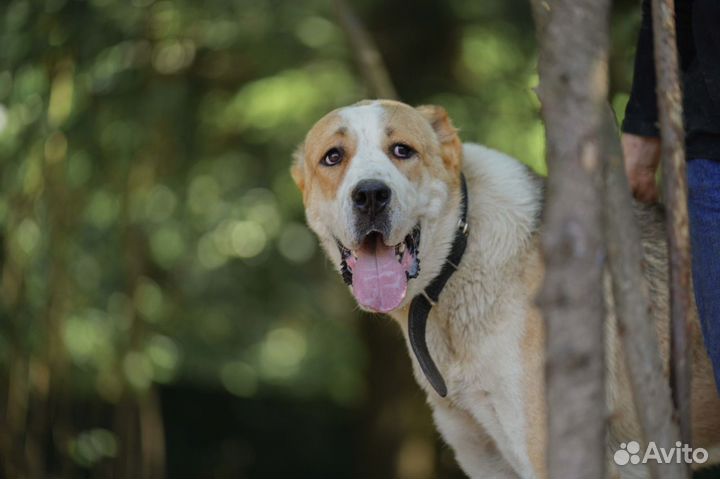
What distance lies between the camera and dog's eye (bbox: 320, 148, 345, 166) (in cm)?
364

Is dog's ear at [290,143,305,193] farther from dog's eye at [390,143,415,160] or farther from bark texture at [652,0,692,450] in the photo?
bark texture at [652,0,692,450]

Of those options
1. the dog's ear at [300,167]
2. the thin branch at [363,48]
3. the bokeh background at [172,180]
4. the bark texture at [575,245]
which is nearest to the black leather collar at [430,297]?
the dog's ear at [300,167]

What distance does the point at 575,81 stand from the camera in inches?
80.6

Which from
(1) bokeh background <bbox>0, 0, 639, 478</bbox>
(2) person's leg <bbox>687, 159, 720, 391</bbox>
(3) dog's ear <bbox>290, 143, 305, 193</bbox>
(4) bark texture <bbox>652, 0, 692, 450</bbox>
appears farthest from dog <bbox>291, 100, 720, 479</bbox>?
(1) bokeh background <bbox>0, 0, 639, 478</bbox>

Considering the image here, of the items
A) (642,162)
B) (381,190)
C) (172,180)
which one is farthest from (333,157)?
(172,180)

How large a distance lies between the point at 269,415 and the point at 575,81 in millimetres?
8753

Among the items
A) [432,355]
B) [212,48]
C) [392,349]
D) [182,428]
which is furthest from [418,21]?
[182,428]

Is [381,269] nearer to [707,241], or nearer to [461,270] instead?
[461,270]

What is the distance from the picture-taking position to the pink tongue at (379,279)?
3.37 meters

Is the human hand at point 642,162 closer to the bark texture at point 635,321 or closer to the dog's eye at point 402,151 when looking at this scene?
the dog's eye at point 402,151

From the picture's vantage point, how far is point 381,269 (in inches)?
136

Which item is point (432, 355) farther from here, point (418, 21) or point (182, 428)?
point (182, 428)

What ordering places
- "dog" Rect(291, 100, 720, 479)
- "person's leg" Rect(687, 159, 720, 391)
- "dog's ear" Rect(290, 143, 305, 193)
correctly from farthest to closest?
"dog's ear" Rect(290, 143, 305, 193), "dog" Rect(291, 100, 720, 479), "person's leg" Rect(687, 159, 720, 391)

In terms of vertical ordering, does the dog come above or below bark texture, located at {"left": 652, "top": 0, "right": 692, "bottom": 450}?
below
